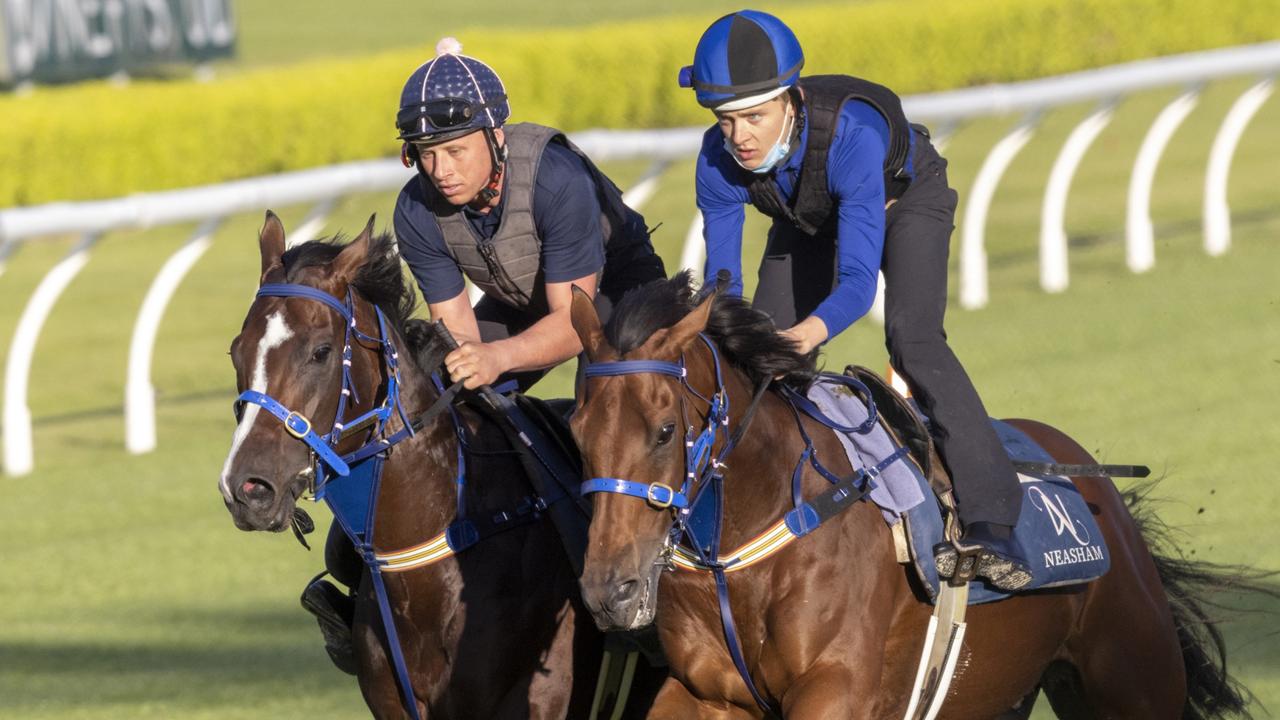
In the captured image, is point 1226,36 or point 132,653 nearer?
point 132,653

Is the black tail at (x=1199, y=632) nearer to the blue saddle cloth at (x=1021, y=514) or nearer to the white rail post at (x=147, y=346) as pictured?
the blue saddle cloth at (x=1021, y=514)

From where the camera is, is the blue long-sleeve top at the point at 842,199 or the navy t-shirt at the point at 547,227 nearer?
the blue long-sleeve top at the point at 842,199

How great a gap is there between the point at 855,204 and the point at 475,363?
2.76 ft

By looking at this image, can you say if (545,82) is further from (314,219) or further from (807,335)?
(807,335)

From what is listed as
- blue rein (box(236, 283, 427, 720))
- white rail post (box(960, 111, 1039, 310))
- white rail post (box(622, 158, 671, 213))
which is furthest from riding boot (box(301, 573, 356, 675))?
white rail post (box(960, 111, 1039, 310))

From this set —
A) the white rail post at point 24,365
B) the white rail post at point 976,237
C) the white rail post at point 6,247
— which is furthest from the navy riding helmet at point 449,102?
the white rail post at point 976,237

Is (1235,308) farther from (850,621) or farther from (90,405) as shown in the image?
(850,621)

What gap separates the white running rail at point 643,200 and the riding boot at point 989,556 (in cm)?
459

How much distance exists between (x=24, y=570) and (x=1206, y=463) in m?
4.28

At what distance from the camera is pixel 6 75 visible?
60.6ft

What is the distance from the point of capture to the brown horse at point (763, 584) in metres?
3.55

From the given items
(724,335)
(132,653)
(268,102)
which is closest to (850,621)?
(724,335)

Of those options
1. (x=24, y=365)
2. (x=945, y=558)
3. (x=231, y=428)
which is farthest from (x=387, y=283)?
(x=231, y=428)

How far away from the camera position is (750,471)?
3.91 m
